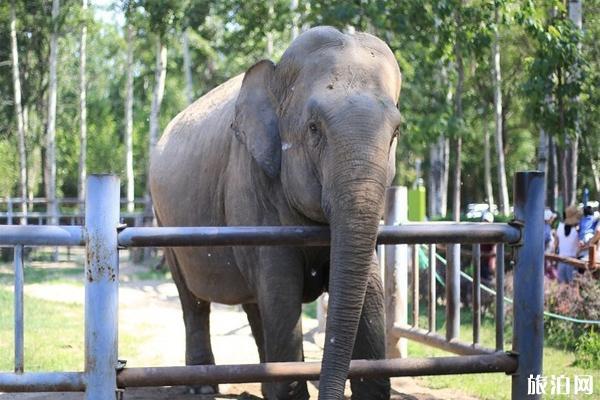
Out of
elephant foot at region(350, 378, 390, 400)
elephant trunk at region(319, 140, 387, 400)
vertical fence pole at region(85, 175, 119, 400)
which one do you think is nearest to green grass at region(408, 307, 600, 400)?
elephant foot at region(350, 378, 390, 400)

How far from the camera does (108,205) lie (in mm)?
3742

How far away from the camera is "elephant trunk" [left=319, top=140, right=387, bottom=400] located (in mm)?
3713

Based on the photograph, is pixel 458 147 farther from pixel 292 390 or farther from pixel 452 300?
pixel 292 390

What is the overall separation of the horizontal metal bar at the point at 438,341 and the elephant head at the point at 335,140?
1.32 m

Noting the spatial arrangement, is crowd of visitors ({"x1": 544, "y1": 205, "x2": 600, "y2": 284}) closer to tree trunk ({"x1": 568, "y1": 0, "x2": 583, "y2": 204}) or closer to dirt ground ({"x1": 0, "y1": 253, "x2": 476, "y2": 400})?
tree trunk ({"x1": 568, "y1": 0, "x2": 583, "y2": 204})

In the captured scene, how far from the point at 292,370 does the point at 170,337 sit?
6.50m

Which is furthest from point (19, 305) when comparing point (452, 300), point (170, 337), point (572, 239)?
point (572, 239)

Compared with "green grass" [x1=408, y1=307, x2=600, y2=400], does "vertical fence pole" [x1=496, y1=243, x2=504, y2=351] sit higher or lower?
higher

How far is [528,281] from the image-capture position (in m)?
4.11

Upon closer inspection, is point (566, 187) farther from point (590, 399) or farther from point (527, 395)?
point (527, 395)

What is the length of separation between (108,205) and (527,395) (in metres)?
2.00

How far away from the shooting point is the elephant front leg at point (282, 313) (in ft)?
15.8

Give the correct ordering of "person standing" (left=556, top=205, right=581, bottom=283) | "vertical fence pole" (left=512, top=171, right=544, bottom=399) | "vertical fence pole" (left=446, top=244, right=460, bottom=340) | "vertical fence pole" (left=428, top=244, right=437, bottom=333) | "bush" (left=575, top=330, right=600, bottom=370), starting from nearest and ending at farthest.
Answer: "vertical fence pole" (left=512, top=171, right=544, bottom=399) → "vertical fence pole" (left=446, top=244, right=460, bottom=340) → "vertical fence pole" (left=428, top=244, right=437, bottom=333) → "bush" (left=575, top=330, right=600, bottom=370) → "person standing" (left=556, top=205, right=581, bottom=283)

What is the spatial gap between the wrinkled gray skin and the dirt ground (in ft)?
2.96
